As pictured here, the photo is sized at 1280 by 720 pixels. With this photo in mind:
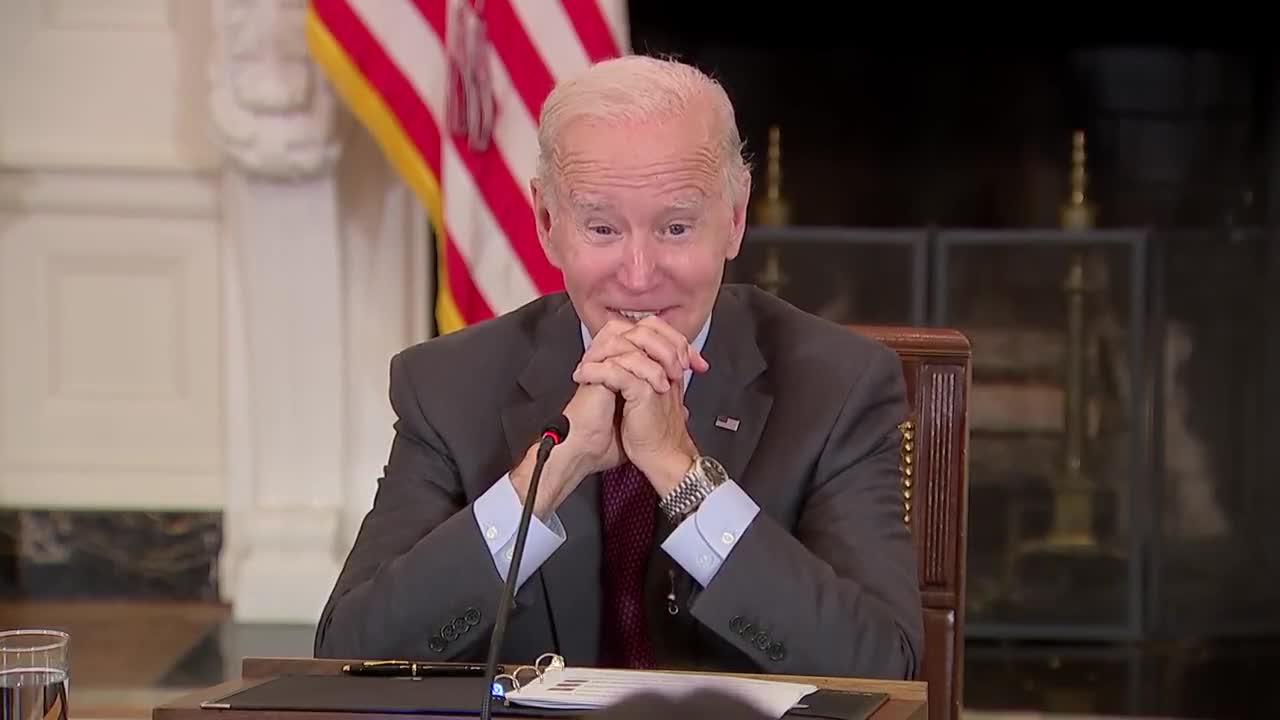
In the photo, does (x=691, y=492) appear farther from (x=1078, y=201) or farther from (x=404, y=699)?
(x=1078, y=201)

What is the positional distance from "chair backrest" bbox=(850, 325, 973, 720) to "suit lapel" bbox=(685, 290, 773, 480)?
22cm

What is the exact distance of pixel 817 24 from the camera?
466 centimetres

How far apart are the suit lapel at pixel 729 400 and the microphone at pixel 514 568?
17.8 inches

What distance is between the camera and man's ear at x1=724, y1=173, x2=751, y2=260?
6.53ft

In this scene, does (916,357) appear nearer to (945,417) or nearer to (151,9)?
(945,417)

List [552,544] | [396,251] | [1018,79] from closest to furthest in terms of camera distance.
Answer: [552,544] < [396,251] < [1018,79]

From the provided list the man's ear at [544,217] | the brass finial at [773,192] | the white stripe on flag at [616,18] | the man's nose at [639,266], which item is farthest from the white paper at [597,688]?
the brass finial at [773,192]

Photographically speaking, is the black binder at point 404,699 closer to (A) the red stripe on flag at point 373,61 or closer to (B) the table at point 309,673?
(B) the table at point 309,673

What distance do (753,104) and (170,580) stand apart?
1.94m

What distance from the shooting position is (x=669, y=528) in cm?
193

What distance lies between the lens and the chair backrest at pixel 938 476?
216cm

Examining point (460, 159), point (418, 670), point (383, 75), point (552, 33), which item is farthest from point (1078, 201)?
point (418, 670)

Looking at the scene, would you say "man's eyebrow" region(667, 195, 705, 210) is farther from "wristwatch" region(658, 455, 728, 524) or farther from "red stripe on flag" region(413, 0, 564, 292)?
"red stripe on flag" region(413, 0, 564, 292)

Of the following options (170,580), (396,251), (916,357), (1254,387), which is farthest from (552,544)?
(1254,387)
